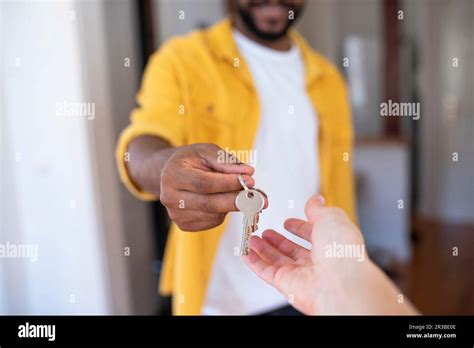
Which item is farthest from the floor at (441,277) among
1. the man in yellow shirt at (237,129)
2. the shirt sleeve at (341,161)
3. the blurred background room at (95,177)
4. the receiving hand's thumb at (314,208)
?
the receiving hand's thumb at (314,208)

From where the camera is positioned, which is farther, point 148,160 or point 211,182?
point 148,160

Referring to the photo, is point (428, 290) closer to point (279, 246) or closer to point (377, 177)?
point (377, 177)

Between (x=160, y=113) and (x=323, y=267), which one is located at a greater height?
(x=160, y=113)

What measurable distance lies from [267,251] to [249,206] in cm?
10

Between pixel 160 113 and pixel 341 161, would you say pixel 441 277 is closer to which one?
pixel 341 161

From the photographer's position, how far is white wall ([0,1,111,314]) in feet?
2.55

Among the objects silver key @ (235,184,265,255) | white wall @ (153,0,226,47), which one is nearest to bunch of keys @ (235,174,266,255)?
silver key @ (235,184,265,255)

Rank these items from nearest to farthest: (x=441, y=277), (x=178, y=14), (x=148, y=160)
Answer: (x=148, y=160) < (x=178, y=14) < (x=441, y=277)

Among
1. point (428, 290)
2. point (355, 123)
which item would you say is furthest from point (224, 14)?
point (355, 123)

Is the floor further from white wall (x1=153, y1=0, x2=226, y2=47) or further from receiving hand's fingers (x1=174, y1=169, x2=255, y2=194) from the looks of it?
white wall (x1=153, y1=0, x2=226, y2=47)

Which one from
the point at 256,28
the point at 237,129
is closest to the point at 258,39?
the point at 256,28

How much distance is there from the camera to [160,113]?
28.5 inches

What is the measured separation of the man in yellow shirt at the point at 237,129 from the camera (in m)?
0.71
